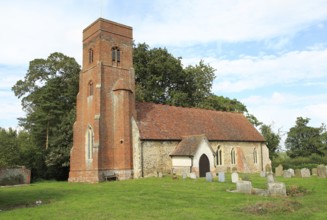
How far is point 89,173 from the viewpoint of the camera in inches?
1161

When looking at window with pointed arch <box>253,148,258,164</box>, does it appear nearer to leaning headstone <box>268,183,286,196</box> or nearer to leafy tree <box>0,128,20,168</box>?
leaning headstone <box>268,183,286,196</box>

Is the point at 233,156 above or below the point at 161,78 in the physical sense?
below

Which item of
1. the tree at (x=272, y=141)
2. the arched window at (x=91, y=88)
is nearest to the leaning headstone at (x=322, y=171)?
the arched window at (x=91, y=88)

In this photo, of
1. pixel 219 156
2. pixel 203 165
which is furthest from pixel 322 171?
pixel 219 156

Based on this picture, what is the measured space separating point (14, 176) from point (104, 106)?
39.5 feet

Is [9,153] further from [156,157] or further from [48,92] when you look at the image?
[156,157]

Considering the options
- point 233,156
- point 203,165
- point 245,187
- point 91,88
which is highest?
point 91,88

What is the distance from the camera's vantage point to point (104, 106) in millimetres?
30391

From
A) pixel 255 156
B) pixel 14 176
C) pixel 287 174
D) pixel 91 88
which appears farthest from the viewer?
pixel 255 156

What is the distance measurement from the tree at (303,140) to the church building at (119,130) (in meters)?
32.3

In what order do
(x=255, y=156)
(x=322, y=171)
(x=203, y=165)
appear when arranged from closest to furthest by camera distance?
(x=322, y=171) → (x=203, y=165) → (x=255, y=156)

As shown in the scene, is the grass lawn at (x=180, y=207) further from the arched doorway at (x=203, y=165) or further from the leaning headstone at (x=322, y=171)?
the arched doorway at (x=203, y=165)

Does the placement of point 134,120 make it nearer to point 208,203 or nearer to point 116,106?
point 116,106

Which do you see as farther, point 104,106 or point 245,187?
point 104,106
